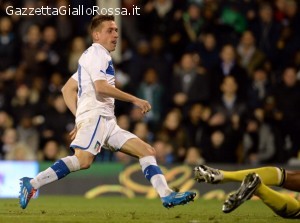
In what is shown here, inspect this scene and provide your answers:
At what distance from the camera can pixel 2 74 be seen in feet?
54.6

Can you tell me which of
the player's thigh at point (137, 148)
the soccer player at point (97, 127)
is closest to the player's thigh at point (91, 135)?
the soccer player at point (97, 127)

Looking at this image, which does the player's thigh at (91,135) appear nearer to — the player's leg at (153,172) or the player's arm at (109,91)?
the player's leg at (153,172)

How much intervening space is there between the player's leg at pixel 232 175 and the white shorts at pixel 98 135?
1308mm

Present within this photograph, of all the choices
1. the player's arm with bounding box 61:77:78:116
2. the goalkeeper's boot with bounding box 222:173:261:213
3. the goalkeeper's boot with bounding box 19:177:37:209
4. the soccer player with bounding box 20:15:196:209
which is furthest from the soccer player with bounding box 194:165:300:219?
the player's arm with bounding box 61:77:78:116

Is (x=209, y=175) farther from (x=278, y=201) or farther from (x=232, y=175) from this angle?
(x=278, y=201)

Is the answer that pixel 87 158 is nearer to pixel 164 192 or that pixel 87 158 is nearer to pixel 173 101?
pixel 164 192

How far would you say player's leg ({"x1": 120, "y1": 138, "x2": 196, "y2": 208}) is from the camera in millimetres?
8909

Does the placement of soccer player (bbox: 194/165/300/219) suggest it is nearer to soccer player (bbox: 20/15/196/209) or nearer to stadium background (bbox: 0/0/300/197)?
soccer player (bbox: 20/15/196/209)

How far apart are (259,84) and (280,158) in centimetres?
146

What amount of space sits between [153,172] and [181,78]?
6.94 meters

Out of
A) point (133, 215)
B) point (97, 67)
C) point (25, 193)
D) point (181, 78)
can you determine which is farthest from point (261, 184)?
point (181, 78)

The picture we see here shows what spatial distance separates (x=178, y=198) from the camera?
29.1 ft

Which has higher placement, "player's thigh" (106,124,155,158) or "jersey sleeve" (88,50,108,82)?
"jersey sleeve" (88,50,108,82)

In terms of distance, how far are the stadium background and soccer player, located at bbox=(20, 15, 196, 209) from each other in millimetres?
5665
